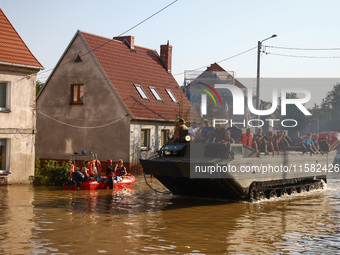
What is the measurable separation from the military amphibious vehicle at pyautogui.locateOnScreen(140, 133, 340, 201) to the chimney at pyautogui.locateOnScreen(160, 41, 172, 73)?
63.1ft

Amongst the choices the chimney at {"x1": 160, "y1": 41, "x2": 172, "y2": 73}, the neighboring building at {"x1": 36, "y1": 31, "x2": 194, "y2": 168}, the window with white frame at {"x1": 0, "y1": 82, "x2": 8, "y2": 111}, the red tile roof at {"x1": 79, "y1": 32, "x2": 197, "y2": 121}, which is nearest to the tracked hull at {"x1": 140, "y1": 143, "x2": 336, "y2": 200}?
the window with white frame at {"x1": 0, "y1": 82, "x2": 8, "y2": 111}

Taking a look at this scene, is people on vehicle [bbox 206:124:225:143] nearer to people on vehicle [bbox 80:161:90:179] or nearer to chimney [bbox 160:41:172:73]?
people on vehicle [bbox 80:161:90:179]

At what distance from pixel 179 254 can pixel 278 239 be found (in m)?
2.87

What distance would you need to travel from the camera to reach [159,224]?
14.6m

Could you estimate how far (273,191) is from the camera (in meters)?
21.3

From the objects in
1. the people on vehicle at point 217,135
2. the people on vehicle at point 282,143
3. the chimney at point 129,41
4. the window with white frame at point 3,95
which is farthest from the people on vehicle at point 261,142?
the chimney at point 129,41

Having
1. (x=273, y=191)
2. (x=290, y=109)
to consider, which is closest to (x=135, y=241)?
(x=273, y=191)

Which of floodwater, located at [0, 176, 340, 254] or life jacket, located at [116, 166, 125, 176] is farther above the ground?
life jacket, located at [116, 166, 125, 176]

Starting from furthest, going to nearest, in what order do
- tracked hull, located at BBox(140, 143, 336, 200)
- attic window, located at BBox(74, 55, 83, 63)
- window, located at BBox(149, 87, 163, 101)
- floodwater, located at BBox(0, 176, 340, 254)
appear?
window, located at BBox(149, 87, 163, 101) < attic window, located at BBox(74, 55, 83, 63) < tracked hull, located at BBox(140, 143, 336, 200) < floodwater, located at BBox(0, 176, 340, 254)

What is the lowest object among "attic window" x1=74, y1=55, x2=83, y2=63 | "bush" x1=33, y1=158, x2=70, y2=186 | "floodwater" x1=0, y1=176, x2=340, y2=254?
"floodwater" x1=0, y1=176, x2=340, y2=254

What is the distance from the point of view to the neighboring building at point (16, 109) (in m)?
24.2

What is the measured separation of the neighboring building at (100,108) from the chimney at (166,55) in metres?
4.41

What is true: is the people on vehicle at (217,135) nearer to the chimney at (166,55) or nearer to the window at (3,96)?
the window at (3,96)

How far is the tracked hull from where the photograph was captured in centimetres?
1873
